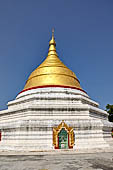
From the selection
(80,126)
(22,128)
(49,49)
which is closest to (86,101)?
(80,126)

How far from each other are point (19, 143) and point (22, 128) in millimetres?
1271

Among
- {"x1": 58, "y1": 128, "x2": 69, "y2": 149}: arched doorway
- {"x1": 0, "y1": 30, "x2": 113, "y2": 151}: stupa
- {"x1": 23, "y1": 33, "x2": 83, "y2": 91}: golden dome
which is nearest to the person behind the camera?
{"x1": 0, "y1": 30, "x2": 113, "y2": 151}: stupa

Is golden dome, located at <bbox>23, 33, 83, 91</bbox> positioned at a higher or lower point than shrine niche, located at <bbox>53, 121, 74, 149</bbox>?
higher

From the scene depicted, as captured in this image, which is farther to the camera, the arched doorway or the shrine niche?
the arched doorway

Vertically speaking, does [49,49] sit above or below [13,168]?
above

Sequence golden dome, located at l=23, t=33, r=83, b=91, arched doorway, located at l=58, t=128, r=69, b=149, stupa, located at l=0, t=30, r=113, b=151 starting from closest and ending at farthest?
1. stupa, located at l=0, t=30, r=113, b=151
2. arched doorway, located at l=58, t=128, r=69, b=149
3. golden dome, located at l=23, t=33, r=83, b=91

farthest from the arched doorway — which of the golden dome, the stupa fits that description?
the golden dome

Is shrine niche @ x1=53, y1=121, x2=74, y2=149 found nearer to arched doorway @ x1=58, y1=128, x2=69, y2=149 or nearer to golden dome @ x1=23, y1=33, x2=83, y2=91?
arched doorway @ x1=58, y1=128, x2=69, y2=149

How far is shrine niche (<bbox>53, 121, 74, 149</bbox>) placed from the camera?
13.7 m

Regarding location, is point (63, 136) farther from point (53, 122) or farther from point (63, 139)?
point (53, 122)

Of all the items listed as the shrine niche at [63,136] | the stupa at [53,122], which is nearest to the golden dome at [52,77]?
the stupa at [53,122]

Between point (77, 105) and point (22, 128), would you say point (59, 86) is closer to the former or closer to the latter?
point (77, 105)

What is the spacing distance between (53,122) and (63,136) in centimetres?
153

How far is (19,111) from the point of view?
56.3ft
